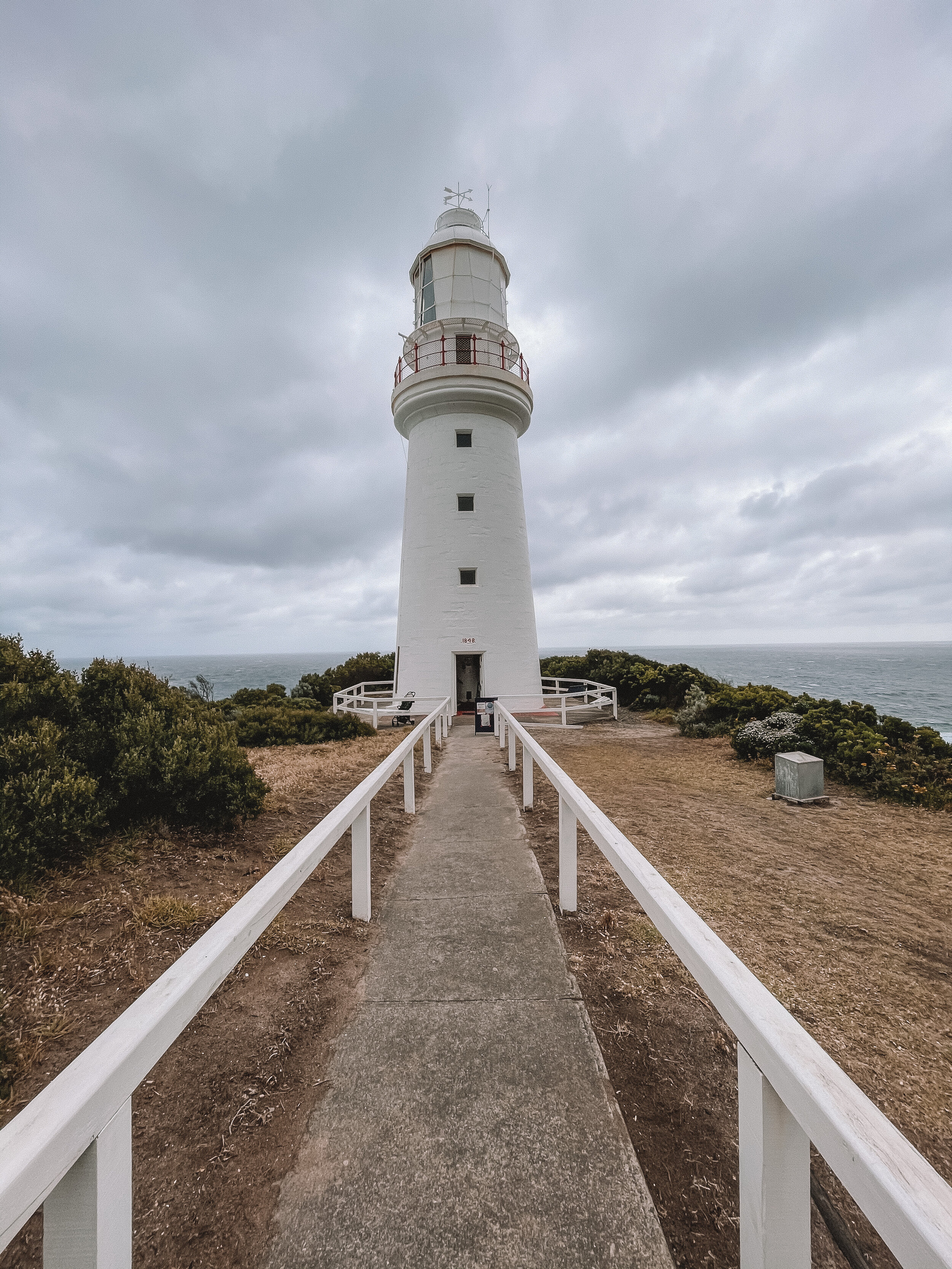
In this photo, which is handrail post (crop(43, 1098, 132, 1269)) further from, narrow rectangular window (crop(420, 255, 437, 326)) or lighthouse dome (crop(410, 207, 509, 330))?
narrow rectangular window (crop(420, 255, 437, 326))

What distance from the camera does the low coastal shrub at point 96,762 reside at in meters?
3.75

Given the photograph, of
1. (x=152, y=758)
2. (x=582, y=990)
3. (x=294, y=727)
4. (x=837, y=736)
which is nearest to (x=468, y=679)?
(x=294, y=727)

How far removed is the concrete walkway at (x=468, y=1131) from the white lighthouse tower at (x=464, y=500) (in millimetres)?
11651

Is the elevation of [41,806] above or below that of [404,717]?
above

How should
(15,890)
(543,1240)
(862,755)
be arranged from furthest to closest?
(862,755) < (15,890) < (543,1240)

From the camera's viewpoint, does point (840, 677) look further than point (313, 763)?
Yes

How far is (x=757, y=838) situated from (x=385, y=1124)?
16.3 ft

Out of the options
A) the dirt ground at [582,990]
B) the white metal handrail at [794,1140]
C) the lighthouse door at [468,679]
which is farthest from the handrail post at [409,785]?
the lighthouse door at [468,679]

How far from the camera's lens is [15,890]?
3.40 m

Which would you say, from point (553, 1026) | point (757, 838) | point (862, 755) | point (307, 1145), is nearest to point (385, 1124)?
point (307, 1145)

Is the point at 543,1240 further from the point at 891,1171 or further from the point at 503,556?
the point at 503,556

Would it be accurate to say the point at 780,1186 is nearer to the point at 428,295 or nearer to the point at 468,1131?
the point at 468,1131

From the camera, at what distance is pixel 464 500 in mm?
15477

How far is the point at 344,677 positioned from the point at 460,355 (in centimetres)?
1200
